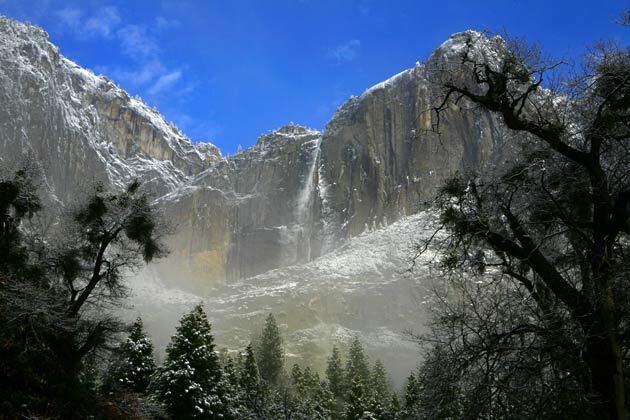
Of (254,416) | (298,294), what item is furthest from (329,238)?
(254,416)

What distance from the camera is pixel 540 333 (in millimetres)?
5984

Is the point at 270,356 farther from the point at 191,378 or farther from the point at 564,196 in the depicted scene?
the point at 564,196

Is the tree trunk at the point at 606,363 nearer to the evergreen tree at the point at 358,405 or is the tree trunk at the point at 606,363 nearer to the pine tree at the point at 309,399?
the pine tree at the point at 309,399

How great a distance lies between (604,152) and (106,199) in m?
12.7

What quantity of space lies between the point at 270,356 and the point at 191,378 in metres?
41.5

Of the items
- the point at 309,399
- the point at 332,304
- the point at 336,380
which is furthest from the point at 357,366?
the point at 332,304

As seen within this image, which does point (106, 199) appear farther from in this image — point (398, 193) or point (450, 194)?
point (398, 193)

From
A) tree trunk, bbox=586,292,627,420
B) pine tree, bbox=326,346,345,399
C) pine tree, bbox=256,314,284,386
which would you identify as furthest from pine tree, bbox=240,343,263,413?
tree trunk, bbox=586,292,627,420

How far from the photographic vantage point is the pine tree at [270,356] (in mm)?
63959

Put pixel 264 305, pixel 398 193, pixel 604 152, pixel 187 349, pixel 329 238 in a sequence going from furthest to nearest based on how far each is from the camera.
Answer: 1. pixel 329 238
2. pixel 398 193
3. pixel 264 305
4. pixel 187 349
5. pixel 604 152

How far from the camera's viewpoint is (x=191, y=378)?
25062 millimetres

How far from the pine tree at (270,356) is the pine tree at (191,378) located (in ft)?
120

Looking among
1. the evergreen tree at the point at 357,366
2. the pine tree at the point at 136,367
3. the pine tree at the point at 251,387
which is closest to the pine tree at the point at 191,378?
the pine tree at the point at 136,367

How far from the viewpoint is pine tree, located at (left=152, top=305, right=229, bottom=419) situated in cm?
2425
